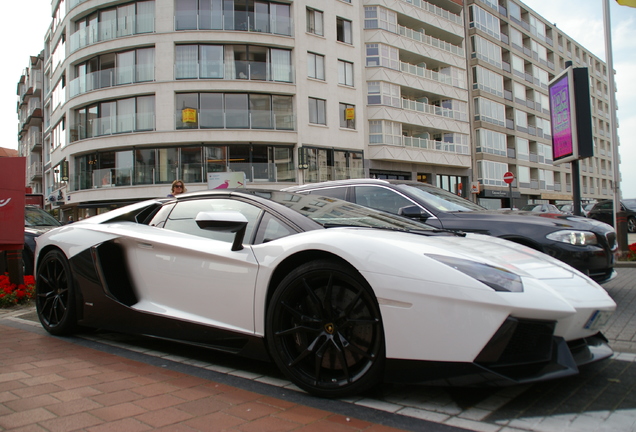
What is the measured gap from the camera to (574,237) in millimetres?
5062

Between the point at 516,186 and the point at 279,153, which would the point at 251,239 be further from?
the point at 516,186

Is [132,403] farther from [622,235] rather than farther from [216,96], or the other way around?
[216,96]

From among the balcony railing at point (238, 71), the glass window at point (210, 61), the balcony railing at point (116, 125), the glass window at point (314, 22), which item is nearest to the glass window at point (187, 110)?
the balcony railing at point (238, 71)

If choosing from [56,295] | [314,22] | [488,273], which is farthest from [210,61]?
[488,273]

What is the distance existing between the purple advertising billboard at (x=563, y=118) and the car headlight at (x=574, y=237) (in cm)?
543

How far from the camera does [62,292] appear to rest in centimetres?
417

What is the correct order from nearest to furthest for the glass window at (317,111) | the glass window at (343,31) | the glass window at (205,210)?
the glass window at (205,210) → the glass window at (317,111) → the glass window at (343,31)

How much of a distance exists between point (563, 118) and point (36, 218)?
11.2 metres

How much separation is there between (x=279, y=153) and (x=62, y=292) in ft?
83.1

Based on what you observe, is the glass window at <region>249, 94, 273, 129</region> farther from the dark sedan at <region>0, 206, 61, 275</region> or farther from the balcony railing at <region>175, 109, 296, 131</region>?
the dark sedan at <region>0, 206, 61, 275</region>

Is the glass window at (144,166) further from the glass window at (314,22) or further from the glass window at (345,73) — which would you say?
the glass window at (345,73)

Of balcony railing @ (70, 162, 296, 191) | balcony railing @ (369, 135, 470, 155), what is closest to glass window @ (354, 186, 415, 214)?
balcony railing @ (70, 162, 296, 191)

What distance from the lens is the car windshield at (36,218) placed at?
954 cm

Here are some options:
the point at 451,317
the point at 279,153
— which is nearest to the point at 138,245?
the point at 451,317
